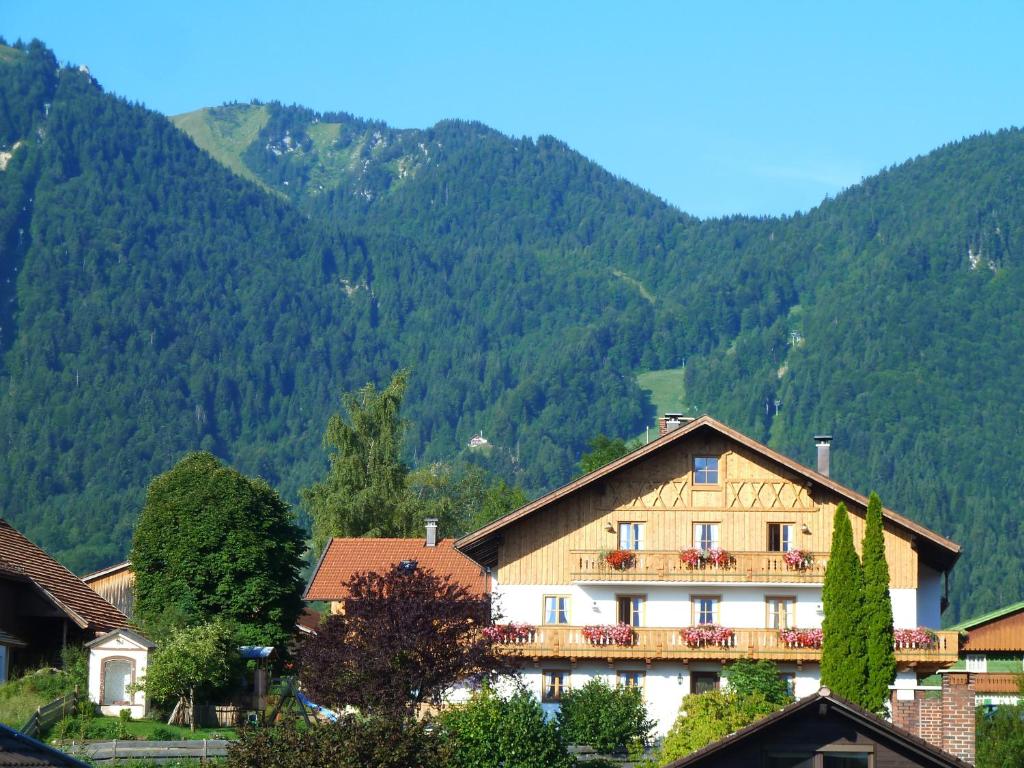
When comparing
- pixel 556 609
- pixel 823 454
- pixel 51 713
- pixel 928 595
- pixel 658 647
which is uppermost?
pixel 823 454

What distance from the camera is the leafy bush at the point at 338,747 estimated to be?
34.7m

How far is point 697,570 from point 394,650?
13.7 meters

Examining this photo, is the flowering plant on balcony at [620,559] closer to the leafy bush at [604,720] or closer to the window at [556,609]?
the window at [556,609]

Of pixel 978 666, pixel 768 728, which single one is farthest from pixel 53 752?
pixel 978 666

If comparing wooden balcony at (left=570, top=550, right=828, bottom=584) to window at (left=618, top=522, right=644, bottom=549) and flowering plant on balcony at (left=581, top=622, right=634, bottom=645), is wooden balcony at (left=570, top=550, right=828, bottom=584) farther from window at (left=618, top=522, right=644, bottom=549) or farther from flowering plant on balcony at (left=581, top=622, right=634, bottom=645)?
flowering plant on balcony at (left=581, top=622, right=634, bottom=645)

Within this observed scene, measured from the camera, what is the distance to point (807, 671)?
57344 mm

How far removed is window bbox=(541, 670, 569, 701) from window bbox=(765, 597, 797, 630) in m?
6.57

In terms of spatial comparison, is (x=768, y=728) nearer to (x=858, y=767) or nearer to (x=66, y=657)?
(x=858, y=767)

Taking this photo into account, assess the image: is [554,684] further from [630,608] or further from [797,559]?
[797,559]

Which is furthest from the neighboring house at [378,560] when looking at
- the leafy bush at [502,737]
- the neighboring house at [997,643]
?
the leafy bush at [502,737]

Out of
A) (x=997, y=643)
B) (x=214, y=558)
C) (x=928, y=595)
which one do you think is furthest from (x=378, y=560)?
(x=997, y=643)

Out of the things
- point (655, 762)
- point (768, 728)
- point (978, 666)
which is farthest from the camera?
point (978, 666)

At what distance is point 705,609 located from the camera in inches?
2327

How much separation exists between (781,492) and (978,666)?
24.5 metres
